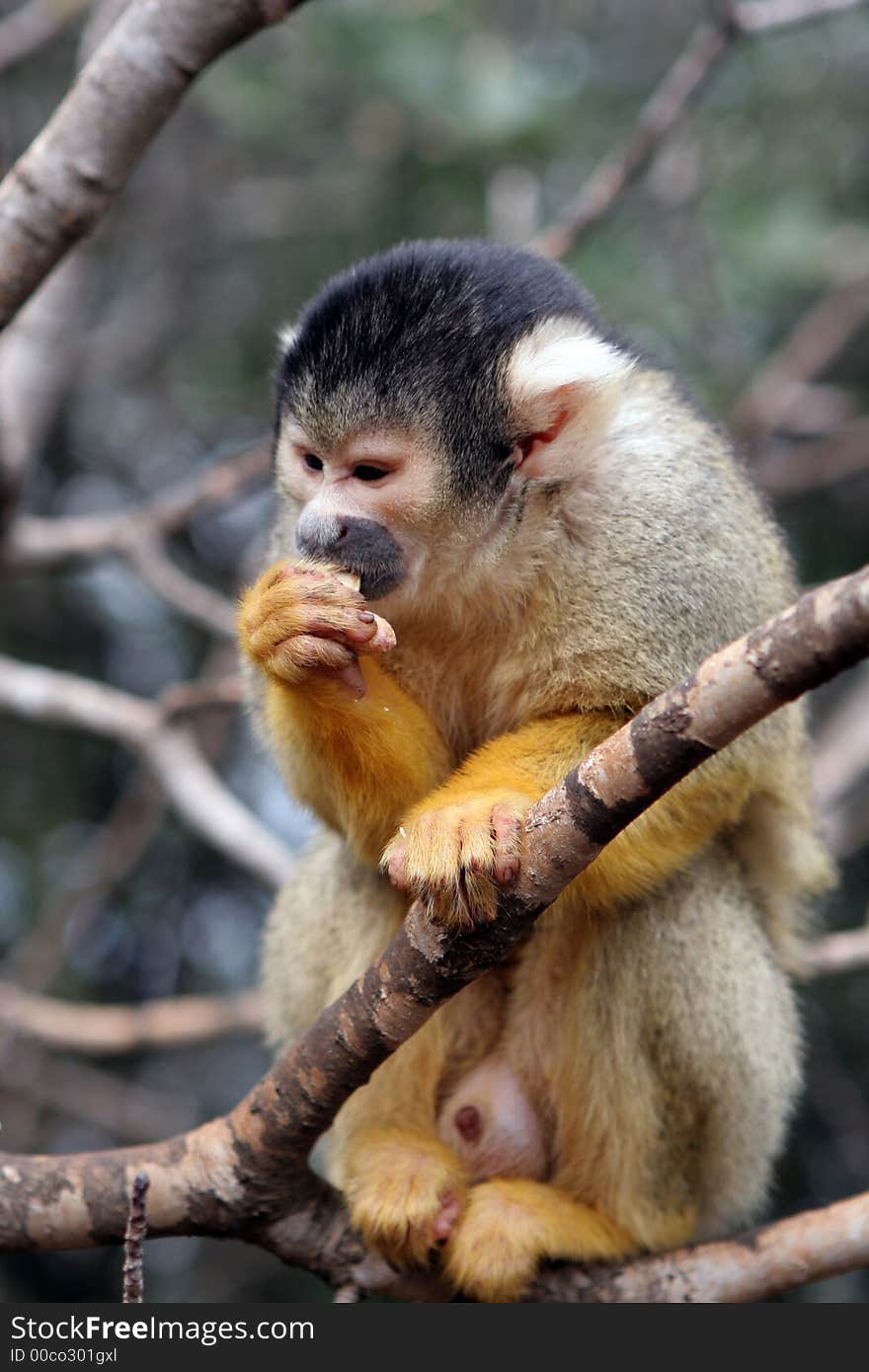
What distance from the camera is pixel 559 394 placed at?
297 centimetres

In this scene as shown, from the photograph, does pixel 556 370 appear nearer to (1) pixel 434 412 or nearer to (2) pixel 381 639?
(1) pixel 434 412

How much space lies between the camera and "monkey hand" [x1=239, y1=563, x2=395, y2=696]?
103 inches

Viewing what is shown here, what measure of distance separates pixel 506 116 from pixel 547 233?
27.8 inches

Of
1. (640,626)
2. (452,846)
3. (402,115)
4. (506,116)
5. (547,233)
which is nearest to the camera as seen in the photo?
(452,846)

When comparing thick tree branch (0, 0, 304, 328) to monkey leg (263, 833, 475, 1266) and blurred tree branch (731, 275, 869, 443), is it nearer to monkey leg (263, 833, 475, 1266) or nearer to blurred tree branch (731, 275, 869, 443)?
monkey leg (263, 833, 475, 1266)

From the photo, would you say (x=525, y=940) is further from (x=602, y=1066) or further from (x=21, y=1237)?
(x=21, y=1237)

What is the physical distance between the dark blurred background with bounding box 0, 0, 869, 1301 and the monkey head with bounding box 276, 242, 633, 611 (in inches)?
112

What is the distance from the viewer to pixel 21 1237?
275 cm

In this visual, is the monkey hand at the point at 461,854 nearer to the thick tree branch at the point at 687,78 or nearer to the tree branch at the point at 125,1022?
the thick tree branch at the point at 687,78

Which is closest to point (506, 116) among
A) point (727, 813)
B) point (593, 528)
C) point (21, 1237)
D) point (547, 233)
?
point (547, 233)

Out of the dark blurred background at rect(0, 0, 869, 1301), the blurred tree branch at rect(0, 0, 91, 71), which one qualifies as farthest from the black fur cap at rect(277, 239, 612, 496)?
the dark blurred background at rect(0, 0, 869, 1301)

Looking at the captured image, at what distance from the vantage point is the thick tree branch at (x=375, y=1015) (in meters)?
1.87

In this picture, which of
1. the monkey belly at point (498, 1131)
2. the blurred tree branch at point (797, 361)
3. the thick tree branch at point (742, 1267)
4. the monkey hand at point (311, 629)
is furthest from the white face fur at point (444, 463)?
the blurred tree branch at point (797, 361)

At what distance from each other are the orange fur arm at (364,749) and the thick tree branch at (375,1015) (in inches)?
20.2
